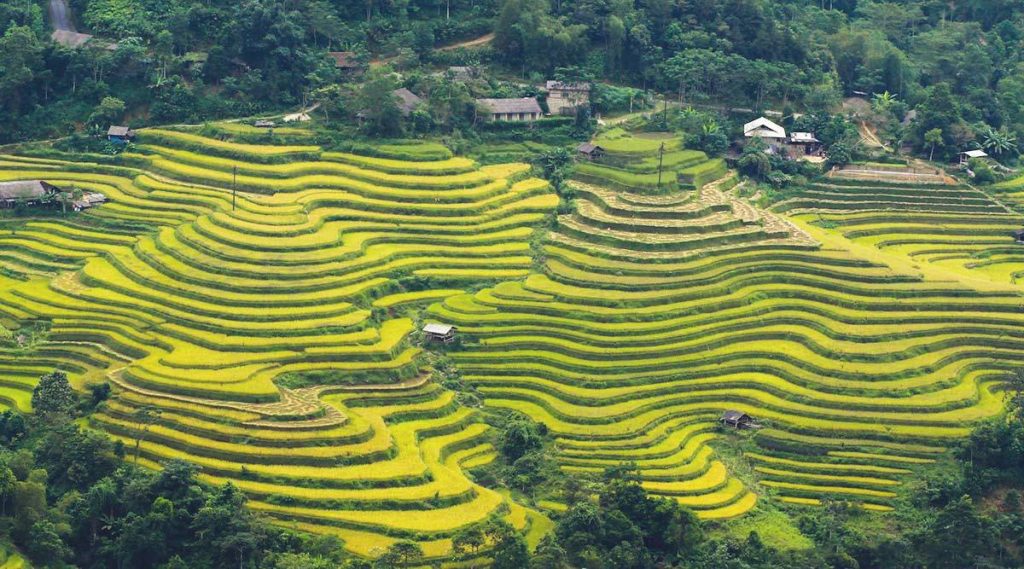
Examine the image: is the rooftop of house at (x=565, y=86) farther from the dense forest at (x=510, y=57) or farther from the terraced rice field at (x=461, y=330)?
the terraced rice field at (x=461, y=330)

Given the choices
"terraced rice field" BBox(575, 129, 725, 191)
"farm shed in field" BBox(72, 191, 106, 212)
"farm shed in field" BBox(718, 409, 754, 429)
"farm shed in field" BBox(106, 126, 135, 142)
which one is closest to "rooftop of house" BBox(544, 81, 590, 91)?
"terraced rice field" BBox(575, 129, 725, 191)

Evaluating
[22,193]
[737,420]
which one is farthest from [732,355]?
[22,193]

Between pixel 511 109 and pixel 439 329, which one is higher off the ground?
pixel 511 109

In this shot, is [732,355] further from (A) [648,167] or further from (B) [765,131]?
(B) [765,131]

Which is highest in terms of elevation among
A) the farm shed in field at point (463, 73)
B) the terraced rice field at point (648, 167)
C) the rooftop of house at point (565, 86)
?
the farm shed in field at point (463, 73)

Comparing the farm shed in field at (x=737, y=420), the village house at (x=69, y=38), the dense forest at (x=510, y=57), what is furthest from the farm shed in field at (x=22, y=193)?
the farm shed in field at (x=737, y=420)

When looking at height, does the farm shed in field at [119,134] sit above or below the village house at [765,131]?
below
